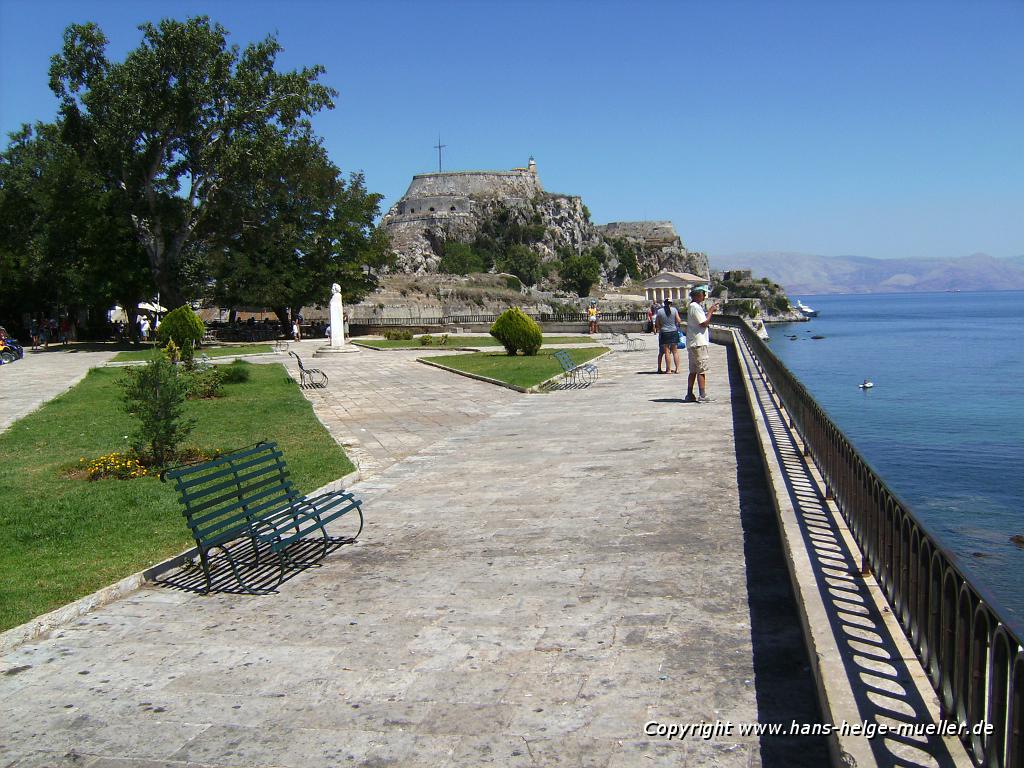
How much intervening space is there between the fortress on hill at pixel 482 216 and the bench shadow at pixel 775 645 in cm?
9845

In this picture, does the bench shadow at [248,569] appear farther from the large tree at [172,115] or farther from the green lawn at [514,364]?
the large tree at [172,115]

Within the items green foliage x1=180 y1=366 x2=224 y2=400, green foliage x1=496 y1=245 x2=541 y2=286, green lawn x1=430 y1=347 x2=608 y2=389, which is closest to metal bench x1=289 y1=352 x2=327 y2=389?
green foliage x1=180 y1=366 x2=224 y2=400

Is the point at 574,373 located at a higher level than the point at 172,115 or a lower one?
lower

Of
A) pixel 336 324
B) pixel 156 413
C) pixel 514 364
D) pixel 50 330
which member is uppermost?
pixel 336 324

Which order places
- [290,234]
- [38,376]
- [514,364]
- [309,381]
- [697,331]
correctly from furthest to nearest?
[290,234] < [38,376] < [514,364] < [309,381] < [697,331]

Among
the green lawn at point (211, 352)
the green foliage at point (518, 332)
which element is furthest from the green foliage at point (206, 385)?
the green lawn at point (211, 352)

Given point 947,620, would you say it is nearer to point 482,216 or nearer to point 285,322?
point 285,322

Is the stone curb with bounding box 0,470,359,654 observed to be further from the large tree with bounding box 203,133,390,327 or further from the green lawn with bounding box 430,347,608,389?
the large tree with bounding box 203,133,390,327

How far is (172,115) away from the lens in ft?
106

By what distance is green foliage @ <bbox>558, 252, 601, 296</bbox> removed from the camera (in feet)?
354

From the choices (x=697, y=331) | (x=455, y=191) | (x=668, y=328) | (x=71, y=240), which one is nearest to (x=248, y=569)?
(x=697, y=331)

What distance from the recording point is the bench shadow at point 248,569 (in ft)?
18.4

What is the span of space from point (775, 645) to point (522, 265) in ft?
352

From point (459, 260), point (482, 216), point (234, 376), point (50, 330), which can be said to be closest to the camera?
point (234, 376)
